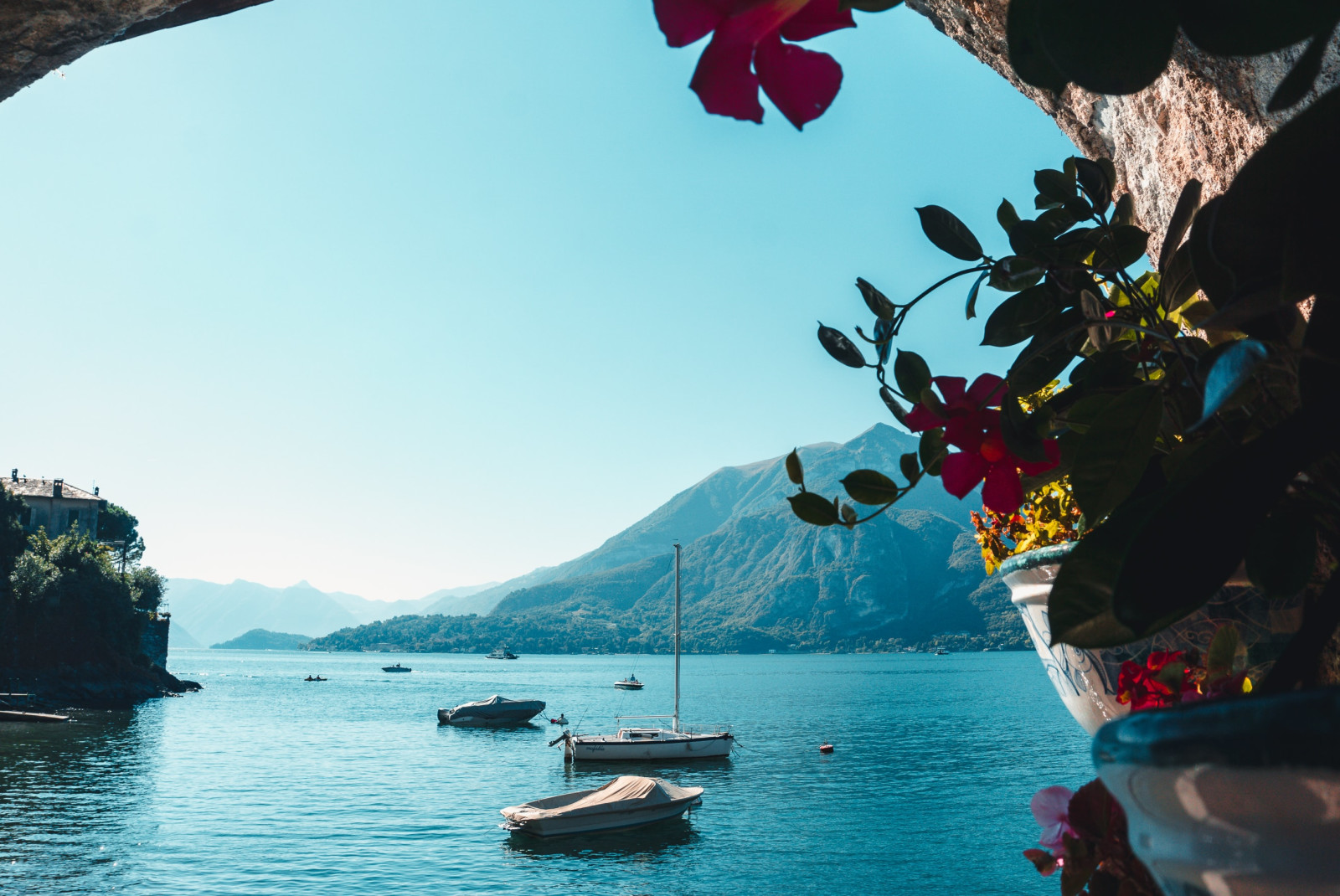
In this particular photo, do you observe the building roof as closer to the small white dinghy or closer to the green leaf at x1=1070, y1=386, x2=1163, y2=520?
the small white dinghy

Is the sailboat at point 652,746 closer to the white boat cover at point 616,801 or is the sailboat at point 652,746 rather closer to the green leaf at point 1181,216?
the white boat cover at point 616,801

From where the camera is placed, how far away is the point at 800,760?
40250 mm

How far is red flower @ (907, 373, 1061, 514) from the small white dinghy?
25.4 metres

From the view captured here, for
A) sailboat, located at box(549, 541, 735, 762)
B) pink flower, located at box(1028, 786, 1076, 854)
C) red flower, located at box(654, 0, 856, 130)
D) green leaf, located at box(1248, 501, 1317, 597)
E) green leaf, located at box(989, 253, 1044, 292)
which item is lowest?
sailboat, located at box(549, 541, 735, 762)

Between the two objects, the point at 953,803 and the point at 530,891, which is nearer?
the point at 530,891

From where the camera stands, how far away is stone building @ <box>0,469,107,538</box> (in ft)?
177

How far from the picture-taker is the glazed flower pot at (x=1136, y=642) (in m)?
1.00

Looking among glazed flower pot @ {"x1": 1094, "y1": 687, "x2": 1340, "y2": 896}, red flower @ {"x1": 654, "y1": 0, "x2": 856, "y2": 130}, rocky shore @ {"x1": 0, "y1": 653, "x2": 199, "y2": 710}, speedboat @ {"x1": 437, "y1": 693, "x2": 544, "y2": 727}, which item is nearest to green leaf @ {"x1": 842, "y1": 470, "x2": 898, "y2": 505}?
red flower @ {"x1": 654, "y1": 0, "x2": 856, "y2": 130}

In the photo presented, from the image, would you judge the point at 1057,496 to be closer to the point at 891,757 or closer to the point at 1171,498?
the point at 1171,498

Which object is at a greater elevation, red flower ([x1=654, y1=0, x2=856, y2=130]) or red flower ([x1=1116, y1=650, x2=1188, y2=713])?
red flower ([x1=654, y1=0, x2=856, y2=130])

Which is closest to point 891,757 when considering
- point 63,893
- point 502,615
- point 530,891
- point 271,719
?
point 530,891

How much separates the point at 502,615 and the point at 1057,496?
187 meters

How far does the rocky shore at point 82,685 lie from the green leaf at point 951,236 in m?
58.2

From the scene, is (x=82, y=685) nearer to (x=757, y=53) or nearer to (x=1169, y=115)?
(x=1169, y=115)
